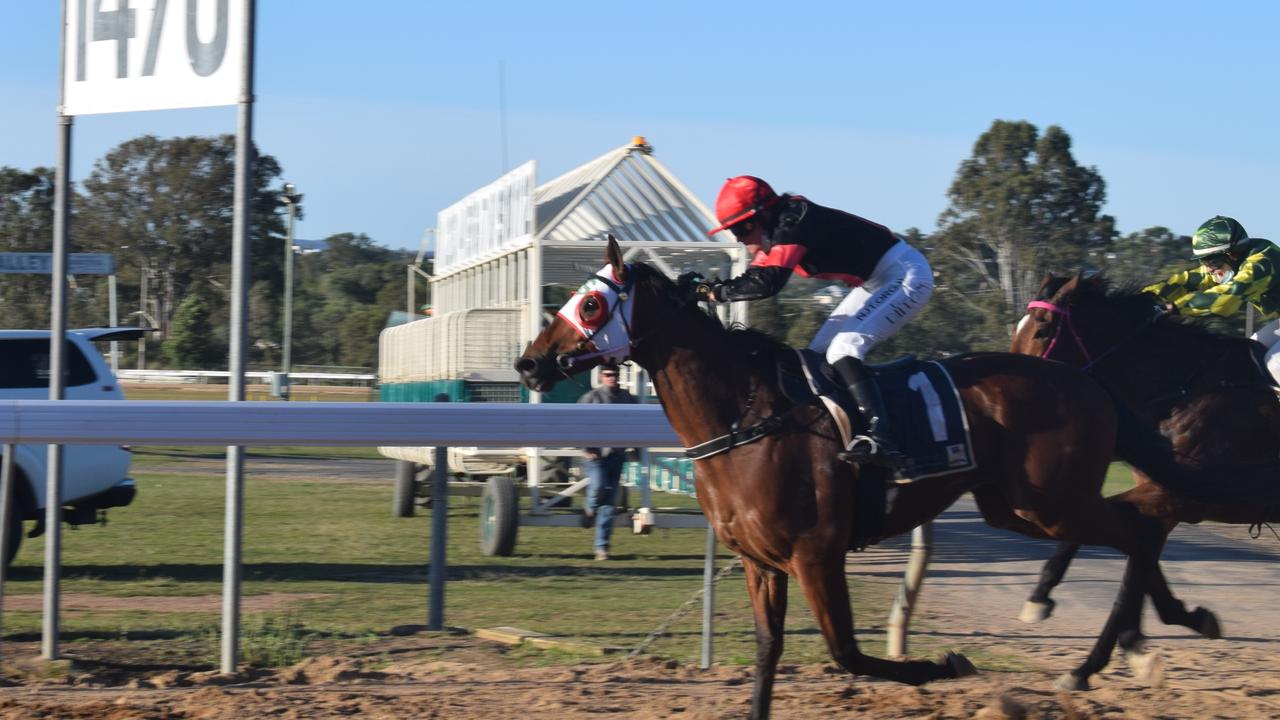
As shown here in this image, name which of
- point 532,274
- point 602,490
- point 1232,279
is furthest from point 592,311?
point 532,274

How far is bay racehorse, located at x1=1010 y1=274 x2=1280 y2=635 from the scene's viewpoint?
6.38m

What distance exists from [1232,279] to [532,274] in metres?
6.27

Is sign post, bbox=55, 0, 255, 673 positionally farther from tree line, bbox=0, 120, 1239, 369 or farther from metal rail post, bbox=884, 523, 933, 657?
tree line, bbox=0, 120, 1239, 369

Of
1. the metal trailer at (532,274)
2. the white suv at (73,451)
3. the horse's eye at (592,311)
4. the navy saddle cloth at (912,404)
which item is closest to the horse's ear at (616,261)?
the horse's eye at (592,311)

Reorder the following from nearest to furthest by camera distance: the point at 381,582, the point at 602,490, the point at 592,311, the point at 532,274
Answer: the point at 592,311 < the point at 381,582 < the point at 602,490 < the point at 532,274

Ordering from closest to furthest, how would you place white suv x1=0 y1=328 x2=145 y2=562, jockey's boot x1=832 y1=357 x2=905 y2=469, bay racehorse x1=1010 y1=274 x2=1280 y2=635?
jockey's boot x1=832 y1=357 x2=905 y2=469 < bay racehorse x1=1010 y1=274 x2=1280 y2=635 < white suv x1=0 y1=328 x2=145 y2=562

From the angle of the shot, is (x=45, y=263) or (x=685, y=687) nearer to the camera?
(x=685, y=687)

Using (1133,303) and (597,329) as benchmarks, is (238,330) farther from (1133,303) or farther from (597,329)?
(1133,303)

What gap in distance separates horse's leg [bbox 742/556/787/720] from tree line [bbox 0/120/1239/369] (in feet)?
64.7

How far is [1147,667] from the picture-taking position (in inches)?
229

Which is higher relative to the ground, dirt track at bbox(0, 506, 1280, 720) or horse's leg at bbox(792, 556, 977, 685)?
horse's leg at bbox(792, 556, 977, 685)

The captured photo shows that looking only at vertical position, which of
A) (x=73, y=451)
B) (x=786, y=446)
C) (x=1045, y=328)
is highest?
(x=1045, y=328)

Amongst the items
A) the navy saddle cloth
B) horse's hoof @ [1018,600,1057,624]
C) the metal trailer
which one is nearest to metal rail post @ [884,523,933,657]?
horse's hoof @ [1018,600,1057,624]

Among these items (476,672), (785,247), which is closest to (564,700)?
(476,672)
